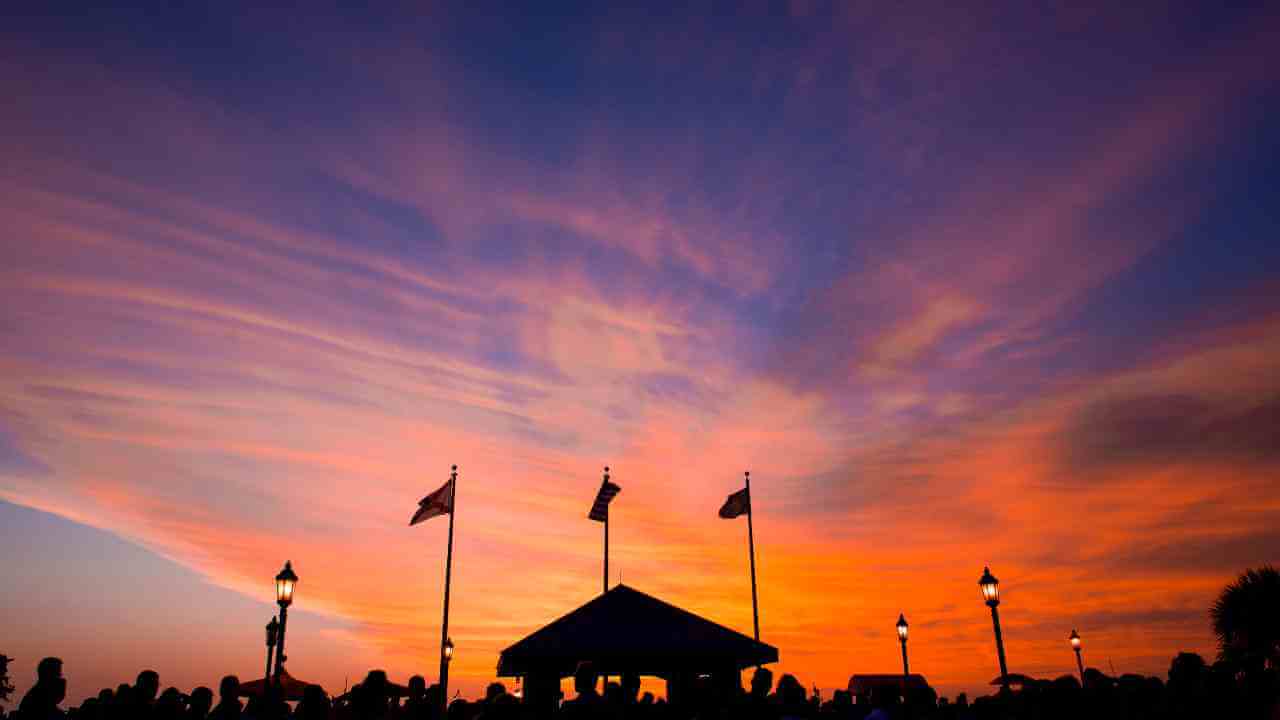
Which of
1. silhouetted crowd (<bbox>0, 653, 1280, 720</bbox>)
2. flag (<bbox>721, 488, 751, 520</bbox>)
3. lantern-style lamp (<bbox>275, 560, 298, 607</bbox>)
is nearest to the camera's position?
silhouetted crowd (<bbox>0, 653, 1280, 720</bbox>)

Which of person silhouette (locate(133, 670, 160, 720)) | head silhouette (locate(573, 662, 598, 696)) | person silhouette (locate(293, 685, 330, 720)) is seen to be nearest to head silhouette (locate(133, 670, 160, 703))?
person silhouette (locate(133, 670, 160, 720))

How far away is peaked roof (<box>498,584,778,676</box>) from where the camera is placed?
1795 centimetres

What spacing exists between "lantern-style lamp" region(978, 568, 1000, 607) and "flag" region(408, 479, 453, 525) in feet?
56.4

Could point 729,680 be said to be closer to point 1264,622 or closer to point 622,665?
point 622,665

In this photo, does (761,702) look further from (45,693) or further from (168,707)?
(45,693)

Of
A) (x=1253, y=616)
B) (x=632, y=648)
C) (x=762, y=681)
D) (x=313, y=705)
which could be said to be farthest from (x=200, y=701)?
(x=1253, y=616)

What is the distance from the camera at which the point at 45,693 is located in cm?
983

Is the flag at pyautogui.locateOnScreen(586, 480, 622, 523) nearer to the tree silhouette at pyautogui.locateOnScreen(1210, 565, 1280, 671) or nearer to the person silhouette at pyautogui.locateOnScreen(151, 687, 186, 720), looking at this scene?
the person silhouette at pyautogui.locateOnScreen(151, 687, 186, 720)

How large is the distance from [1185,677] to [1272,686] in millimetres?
1701

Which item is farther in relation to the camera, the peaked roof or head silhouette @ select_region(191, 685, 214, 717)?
the peaked roof

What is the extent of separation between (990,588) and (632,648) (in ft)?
35.3

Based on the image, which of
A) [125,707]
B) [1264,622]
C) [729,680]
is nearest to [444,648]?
[729,680]

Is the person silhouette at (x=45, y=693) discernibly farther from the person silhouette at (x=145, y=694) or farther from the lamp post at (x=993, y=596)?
the lamp post at (x=993, y=596)

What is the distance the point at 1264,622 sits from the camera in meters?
37.5
